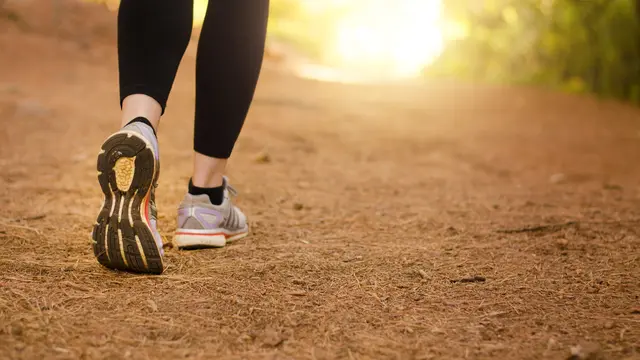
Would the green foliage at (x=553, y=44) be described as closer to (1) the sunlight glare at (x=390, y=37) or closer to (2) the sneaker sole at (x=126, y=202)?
(1) the sunlight glare at (x=390, y=37)

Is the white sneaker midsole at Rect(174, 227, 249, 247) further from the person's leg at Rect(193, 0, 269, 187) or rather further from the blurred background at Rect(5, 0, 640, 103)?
the blurred background at Rect(5, 0, 640, 103)

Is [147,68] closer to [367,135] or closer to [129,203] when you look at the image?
[129,203]

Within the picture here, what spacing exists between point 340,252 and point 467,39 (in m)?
6.81

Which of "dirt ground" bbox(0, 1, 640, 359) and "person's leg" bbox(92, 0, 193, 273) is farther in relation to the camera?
"person's leg" bbox(92, 0, 193, 273)

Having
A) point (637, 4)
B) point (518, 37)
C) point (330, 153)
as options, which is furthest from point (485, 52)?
point (330, 153)

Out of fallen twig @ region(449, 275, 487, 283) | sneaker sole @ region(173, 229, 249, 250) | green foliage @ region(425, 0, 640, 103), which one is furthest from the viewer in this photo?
green foliage @ region(425, 0, 640, 103)

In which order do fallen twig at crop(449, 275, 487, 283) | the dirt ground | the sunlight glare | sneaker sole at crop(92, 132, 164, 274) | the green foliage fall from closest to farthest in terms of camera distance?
the dirt ground < sneaker sole at crop(92, 132, 164, 274) < fallen twig at crop(449, 275, 487, 283) < the green foliage < the sunlight glare

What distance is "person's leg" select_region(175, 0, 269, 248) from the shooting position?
1353 millimetres

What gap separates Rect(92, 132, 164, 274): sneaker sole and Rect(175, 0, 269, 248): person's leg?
24 cm

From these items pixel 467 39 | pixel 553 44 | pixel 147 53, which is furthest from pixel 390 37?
pixel 147 53

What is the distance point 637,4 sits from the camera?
201 inches

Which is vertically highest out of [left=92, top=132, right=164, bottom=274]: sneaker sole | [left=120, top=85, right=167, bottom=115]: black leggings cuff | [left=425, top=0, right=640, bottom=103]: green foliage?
[left=425, top=0, right=640, bottom=103]: green foliage

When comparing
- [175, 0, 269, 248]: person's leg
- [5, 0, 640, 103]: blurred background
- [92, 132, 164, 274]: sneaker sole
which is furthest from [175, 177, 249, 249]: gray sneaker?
[5, 0, 640, 103]: blurred background

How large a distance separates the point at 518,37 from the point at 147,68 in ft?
20.2
